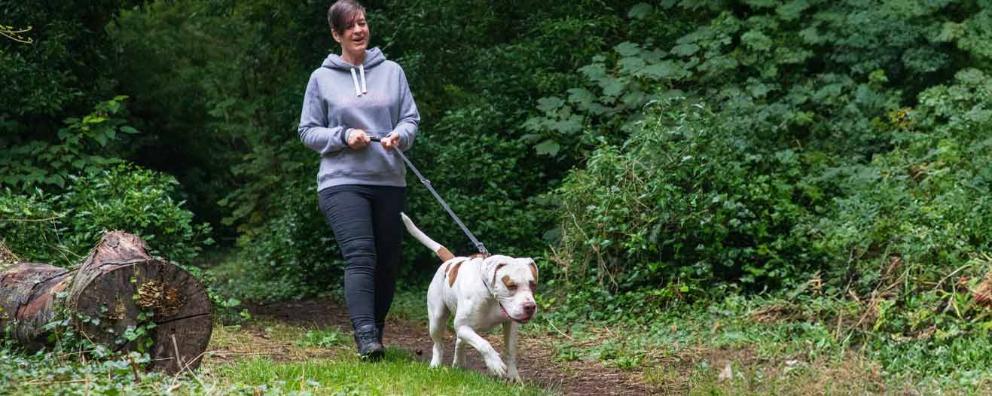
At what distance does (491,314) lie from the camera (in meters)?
6.04

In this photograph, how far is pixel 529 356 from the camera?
8.02 metres

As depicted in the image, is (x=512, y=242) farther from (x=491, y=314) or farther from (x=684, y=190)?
(x=491, y=314)

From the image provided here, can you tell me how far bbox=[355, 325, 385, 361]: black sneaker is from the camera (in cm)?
635

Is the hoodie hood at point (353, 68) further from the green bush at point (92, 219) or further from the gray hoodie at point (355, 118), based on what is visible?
the green bush at point (92, 219)

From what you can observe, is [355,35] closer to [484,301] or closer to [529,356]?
[484,301]

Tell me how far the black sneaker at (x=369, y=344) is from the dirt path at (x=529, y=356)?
0.91 metres

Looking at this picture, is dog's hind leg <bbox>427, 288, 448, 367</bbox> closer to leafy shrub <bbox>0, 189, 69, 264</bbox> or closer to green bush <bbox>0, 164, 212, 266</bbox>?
green bush <bbox>0, 164, 212, 266</bbox>

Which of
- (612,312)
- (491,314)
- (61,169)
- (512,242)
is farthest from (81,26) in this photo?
(491,314)

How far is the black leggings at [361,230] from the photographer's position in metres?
6.44

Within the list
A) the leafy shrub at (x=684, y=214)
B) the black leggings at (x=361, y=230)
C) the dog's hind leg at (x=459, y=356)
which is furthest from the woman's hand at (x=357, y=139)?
the leafy shrub at (x=684, y=214)

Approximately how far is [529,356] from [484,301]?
2.16 metres

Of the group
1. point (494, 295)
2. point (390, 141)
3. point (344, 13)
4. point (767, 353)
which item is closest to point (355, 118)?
point (390, 141)

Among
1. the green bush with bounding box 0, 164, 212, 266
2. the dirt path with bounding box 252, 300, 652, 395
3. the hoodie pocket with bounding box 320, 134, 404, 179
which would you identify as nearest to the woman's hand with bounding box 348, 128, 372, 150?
the hoodie pocket with bounding box 320, 134, 404, 179

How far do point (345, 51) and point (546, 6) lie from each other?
24.6ft
